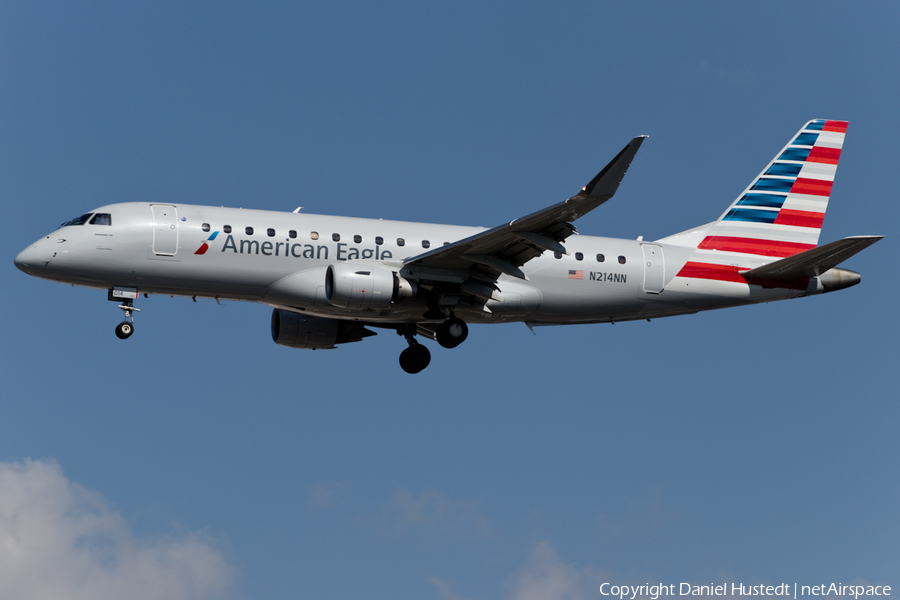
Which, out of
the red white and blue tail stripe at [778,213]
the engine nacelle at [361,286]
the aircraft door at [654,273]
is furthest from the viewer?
the red white and blue tail stripe at [778,213]

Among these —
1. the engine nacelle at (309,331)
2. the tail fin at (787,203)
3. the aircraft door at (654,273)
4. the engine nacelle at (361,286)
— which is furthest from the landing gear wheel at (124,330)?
the tail fin at (787,203)

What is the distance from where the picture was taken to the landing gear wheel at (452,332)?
103ft

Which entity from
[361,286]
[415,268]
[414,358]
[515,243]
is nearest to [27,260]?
[361,286]

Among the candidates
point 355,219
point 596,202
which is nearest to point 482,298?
point 355,219

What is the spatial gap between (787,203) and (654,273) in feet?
21.3

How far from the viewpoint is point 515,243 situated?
2952 centimetres

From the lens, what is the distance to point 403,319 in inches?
1262

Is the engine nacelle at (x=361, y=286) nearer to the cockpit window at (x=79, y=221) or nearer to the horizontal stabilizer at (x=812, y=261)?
the cockpit window at (x=79, y=221)

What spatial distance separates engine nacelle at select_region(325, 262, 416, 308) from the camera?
2911 centimetres

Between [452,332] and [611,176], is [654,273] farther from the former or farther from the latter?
[611,176]

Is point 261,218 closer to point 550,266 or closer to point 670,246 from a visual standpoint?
point 550,266

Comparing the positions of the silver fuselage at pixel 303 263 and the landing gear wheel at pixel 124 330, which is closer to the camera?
the silver fuselage at pixel 303 263

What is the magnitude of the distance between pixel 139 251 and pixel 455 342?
9372 millimetres

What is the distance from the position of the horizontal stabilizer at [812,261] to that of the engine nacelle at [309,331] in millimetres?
12885
